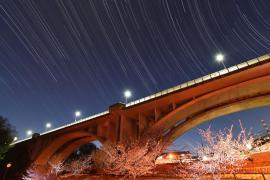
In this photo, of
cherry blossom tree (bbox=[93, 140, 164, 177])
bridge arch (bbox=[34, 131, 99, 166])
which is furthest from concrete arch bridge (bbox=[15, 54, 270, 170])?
bridge arch (bbox=[34, 131, 99, 166])

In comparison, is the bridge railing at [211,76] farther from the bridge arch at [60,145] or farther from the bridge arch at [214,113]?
the bridge arch at [60,145]

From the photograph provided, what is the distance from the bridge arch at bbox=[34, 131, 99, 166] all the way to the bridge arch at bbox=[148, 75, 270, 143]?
684 inches

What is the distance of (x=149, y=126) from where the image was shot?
3048cm

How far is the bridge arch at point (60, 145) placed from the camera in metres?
43.8

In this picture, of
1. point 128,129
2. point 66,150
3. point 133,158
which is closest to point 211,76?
point 133,158

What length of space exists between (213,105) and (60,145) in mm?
34898

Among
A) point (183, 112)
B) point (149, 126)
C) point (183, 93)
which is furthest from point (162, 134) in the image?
point (183, 93)

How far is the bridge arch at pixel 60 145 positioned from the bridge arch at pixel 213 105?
17371 millimetres

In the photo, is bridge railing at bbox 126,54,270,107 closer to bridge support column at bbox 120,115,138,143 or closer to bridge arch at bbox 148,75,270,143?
bridge arch at bbox 148,75,270,143

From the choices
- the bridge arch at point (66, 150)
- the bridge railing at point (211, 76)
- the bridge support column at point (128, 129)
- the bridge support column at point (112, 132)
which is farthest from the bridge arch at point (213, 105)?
the bridge arch at point (66, 150)

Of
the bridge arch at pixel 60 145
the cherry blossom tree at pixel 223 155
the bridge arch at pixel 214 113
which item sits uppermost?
the bridge arch at pixel 60 145

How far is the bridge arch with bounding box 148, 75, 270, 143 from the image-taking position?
23139 mm

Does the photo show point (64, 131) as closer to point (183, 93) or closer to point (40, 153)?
point (40, 153)

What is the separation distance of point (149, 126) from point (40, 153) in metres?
28.7
